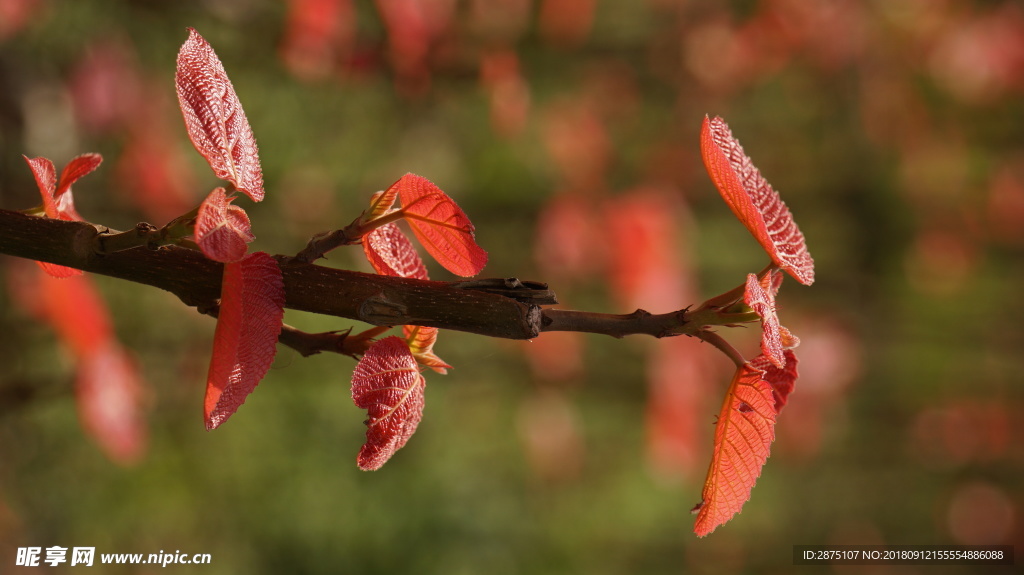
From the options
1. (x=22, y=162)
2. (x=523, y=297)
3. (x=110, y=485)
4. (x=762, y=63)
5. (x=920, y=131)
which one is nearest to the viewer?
(x=523, y=297)

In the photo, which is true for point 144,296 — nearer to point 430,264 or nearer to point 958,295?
point 430,264

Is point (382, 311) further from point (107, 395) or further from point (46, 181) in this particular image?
point (107, 395)

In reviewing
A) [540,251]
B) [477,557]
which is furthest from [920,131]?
[477,557]

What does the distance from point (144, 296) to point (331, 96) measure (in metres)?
0.56

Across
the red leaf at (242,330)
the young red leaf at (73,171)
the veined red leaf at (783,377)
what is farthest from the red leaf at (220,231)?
the veined red leaf at (783,377)

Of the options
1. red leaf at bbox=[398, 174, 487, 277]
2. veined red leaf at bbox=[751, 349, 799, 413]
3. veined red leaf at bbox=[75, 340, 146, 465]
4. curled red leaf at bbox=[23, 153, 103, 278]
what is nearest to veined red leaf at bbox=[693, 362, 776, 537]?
veined red leaf at bbox=[751, 349, 799, 413]

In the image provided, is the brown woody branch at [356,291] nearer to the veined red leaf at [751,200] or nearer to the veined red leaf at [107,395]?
the veined red leaf at [751,200]

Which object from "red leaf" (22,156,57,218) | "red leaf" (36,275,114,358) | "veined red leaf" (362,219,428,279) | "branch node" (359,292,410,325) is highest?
"red leaf" (36,275,114,358)

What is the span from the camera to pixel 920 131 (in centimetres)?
284

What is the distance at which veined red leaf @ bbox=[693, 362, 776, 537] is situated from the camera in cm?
32

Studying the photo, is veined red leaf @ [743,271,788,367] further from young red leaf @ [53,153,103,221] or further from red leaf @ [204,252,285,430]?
young red leaf @ [53,153,103,221]

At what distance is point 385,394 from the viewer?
1.04ft

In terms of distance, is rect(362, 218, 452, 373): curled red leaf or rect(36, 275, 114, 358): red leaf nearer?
rect(362, 218, 452, 373): curled red leaf

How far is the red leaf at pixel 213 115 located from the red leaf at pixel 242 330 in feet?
0.14
